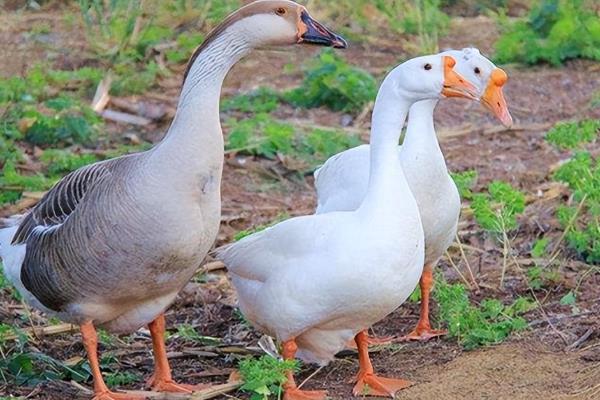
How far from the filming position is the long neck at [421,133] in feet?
22.4

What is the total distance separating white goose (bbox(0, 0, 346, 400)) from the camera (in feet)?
19.1

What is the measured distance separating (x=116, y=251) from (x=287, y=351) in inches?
36.6

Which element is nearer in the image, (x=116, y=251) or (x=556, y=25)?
(x=116, y=251)

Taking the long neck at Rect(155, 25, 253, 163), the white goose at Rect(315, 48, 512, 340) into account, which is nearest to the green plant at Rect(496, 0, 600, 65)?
the white goose at Rect(315, 48, 512, 340)

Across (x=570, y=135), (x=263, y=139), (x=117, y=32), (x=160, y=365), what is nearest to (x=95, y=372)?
(x=160, y=365)

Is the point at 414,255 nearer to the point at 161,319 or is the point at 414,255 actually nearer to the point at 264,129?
the point at 161,319

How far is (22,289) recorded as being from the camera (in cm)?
652

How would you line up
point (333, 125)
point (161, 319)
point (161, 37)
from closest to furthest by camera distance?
point (161, 319) < point (333, 125) < point (161, 37)

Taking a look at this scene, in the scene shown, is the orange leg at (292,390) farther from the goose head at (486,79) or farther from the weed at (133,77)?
the weed at (133,77)

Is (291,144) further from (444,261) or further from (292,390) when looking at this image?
(292,390)

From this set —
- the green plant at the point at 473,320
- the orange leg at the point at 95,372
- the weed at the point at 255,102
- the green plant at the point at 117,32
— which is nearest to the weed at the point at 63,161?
the weed at the point at 255,102

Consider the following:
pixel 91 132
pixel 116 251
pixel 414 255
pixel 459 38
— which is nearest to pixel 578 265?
pixel 414 255

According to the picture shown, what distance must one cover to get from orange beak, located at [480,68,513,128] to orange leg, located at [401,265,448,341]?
112 cm

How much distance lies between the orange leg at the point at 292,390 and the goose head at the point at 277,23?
143 cm
